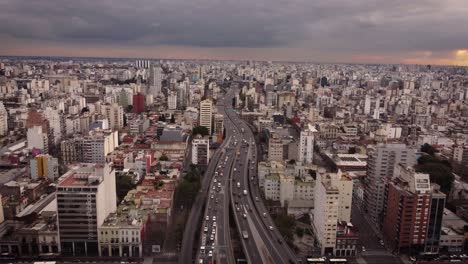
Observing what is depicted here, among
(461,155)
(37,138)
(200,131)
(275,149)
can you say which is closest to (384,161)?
(275,149)

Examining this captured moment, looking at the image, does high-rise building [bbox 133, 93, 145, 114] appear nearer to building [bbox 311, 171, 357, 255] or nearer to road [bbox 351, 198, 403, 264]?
road [bbox 351, 198, 403, 264]

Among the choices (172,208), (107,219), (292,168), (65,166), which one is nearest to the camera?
(107,219)

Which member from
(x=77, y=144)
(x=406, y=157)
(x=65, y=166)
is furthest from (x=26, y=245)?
(x=406, y=157)

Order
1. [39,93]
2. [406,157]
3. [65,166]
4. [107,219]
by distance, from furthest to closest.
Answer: [39,93]
[65,166]
[406,157]
[107,219]

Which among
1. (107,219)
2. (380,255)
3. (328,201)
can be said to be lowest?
(380,255)

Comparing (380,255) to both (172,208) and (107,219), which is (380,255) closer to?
(172,208)

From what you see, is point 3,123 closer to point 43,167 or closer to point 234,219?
point 43,167

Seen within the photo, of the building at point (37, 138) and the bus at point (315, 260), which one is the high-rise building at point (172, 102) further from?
the bus at point (315, 260)
